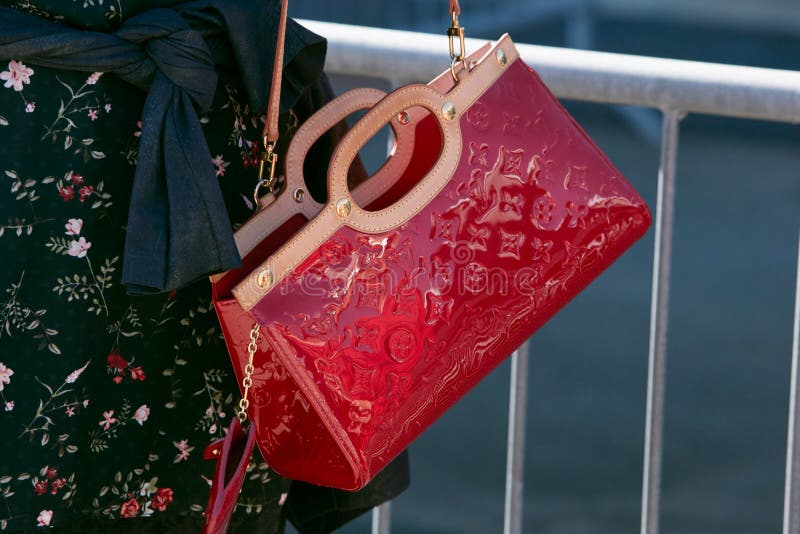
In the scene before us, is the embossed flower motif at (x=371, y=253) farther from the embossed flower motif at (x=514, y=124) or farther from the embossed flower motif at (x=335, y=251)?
the embossed flower motif at (x=514, y=124)

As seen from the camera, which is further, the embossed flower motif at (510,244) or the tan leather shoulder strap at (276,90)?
the embossed flower motif at (510,244)

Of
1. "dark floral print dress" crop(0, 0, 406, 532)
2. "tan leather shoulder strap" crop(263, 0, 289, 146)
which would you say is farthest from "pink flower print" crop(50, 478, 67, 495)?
"tan leather shoulder strap" crop(263, 0, 289, 146)

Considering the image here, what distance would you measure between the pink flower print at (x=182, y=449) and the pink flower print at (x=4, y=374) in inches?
8.4

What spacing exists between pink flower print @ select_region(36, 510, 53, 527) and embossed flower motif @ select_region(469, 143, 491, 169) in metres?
0.61

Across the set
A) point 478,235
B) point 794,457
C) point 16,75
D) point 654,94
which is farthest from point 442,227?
point 794,457

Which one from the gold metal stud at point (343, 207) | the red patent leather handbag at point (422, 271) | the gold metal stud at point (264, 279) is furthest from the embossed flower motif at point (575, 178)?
the gold metal stud at point (264, 279)

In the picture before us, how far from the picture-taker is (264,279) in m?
1.29

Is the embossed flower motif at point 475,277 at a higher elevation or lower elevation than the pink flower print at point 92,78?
lower

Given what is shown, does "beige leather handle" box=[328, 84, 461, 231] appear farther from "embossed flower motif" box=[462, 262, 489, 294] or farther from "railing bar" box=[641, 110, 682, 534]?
"railing bar" box=[641, 110, 682, 534]

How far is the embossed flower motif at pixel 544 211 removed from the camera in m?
1.50

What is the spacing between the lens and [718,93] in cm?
181

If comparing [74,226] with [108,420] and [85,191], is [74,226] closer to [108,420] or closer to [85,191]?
[85,191]

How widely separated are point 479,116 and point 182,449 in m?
0.52

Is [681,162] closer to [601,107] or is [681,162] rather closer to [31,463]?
[601,107]
